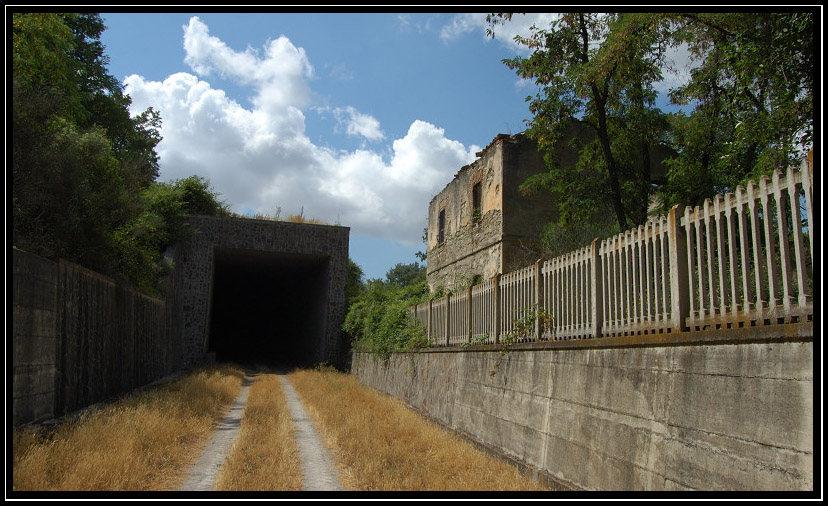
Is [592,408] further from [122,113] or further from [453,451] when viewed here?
[122,113]

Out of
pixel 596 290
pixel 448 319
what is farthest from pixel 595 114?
pixel 596 290

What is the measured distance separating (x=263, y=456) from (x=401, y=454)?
1.75m

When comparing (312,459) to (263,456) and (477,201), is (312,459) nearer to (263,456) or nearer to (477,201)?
(263,456)

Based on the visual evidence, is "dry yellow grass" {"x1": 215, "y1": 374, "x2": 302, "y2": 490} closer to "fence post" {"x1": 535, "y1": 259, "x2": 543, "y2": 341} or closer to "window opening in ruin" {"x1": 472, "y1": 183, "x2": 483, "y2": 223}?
"fence post" {"x1": 535, "y1": 259, "x2": 543, "y2": 341}

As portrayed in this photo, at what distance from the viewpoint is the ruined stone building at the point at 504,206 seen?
744 inches

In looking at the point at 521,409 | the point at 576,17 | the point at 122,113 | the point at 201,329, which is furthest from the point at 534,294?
the point at 122,113

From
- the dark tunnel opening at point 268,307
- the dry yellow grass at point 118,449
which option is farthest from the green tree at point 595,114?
the dark tunnel opening at point 268,307

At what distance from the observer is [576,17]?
49.4 feet

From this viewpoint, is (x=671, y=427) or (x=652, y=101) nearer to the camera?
(x=671, y=427)

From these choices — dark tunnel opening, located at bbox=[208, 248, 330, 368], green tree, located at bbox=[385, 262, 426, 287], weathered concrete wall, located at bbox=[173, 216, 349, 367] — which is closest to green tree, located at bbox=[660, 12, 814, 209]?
weathered concrete wall, located at bbox=[173, 216, 349, 367]

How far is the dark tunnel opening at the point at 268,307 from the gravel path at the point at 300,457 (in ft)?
51.1

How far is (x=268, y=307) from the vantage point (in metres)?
41.2
